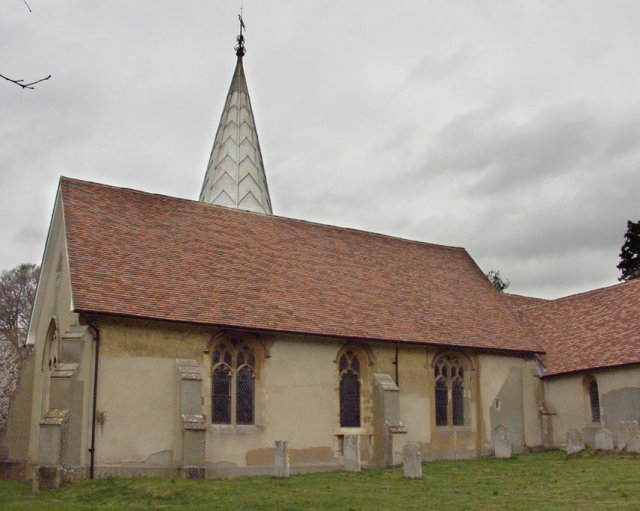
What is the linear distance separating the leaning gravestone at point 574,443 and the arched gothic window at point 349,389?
664 cm

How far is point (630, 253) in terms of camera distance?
54250mm

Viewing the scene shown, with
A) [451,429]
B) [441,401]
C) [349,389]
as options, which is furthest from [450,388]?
[349,389]

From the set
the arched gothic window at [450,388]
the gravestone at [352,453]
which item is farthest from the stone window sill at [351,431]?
the arched gothic window at [450,388]

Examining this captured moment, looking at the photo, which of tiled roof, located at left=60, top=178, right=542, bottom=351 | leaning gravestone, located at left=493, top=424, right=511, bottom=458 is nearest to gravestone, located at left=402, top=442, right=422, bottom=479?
tiled roof, located at left=60, top=178, right=542, bottom=351

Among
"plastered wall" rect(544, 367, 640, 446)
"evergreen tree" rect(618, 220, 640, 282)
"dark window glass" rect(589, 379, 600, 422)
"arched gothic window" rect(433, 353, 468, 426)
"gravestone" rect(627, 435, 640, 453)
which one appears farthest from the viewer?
"evergreen tree" rect(618, 220, 640, 282)

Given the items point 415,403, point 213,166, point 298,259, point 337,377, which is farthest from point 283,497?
point 213,166

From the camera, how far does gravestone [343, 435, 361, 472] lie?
22.0m

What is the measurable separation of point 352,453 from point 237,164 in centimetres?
1776

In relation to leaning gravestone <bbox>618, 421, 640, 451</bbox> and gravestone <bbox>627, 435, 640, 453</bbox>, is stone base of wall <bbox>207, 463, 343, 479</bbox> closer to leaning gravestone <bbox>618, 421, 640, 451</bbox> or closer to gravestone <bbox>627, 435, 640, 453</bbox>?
leaning gravestone <bbox>618, 421, 640, 451</bbox>

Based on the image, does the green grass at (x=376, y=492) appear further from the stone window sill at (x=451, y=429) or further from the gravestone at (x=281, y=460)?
the stone window sill at (x=451, y=429)

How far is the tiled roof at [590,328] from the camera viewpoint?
1086 inches

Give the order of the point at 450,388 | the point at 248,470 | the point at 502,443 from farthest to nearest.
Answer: the point at 450,388 < the point at 502,443 < the point at 248,470

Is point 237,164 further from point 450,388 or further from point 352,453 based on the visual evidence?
point 352,453

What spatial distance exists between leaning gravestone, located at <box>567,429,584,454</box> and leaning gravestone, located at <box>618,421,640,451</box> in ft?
5.19
